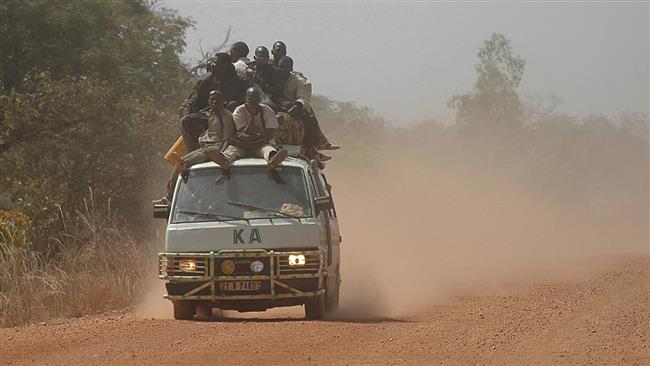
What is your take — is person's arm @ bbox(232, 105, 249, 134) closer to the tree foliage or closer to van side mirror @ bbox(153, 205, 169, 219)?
van side mirror @ bbox(153, 205, 169, 219)

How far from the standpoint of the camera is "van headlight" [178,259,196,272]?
13047 mm

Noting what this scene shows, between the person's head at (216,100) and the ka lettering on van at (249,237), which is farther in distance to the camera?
the person's head at (216,100)

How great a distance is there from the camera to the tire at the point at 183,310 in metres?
13.4

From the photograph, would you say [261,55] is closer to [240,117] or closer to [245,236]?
[240,117]

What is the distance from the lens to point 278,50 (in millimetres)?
16922

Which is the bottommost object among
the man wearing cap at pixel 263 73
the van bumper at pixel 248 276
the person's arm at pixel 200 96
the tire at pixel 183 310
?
the tire at pixel 183 310

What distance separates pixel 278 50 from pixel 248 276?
4.88 meters

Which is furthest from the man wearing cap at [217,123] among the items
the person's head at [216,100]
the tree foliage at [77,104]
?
the tree foliage at [77,104]

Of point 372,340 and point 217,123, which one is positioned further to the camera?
point 217,123

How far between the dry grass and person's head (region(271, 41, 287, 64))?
4105 mm

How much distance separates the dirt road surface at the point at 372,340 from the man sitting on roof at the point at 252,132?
2.03 meters

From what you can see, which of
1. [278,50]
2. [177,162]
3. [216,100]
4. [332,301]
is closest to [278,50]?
[278,50]

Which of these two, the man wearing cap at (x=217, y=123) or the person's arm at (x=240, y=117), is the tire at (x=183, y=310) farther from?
the person's arm at (x=240, y=117)

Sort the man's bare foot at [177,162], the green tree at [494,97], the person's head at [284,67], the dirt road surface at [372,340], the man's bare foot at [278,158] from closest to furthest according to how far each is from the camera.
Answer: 1. the dirt road surface at [372,340]
2. the man's bare foot at [278,158]
3. the man's bare foot at [177,162]
4. the person's head at [284,67]
5. the green tree at [494,97]
